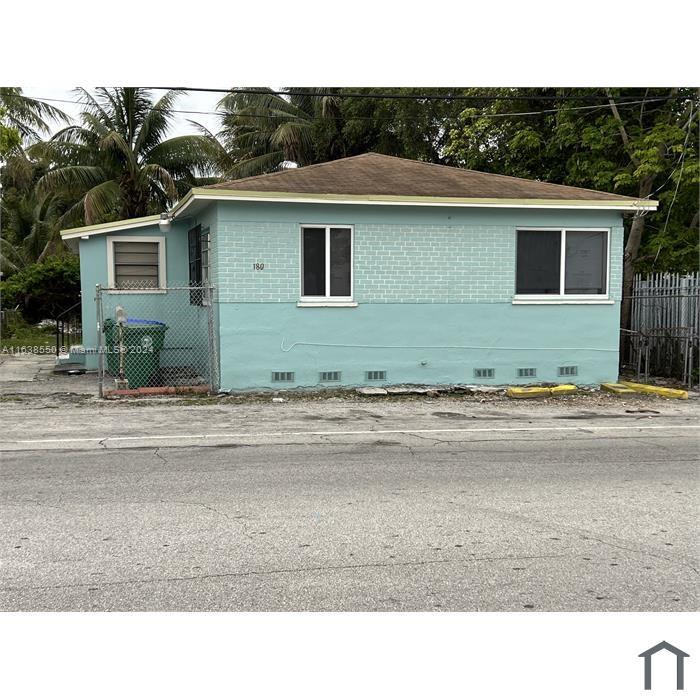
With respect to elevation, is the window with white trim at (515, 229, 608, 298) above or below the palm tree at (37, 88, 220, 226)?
below

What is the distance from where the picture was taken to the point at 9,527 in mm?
5516

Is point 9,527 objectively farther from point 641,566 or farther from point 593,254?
point 593,254

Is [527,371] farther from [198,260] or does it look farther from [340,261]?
[198,260]

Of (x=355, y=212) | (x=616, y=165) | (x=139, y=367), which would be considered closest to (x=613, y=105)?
(x=616, y=165)

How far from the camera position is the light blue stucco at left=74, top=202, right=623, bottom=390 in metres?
13.4

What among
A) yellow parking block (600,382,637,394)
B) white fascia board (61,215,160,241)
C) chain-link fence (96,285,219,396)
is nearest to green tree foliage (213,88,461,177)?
white fascia board (61,215,160,241)

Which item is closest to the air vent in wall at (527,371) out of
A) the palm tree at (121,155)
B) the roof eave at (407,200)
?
the roof eave at (407,200)

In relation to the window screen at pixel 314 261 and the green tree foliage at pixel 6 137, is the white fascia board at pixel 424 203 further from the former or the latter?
the green tree foliage at pixel 6 137

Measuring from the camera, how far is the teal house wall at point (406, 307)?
44.1 feet

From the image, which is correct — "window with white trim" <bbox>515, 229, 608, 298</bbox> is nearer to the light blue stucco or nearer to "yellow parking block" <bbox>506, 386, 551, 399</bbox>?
the light blue stucco

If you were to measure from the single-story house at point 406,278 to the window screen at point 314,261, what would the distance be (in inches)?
0.8

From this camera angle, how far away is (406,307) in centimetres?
1412

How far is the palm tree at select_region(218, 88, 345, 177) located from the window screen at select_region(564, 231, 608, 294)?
14902 millimetres

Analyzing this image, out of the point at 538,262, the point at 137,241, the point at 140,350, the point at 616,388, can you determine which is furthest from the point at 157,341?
the point at 616,388
